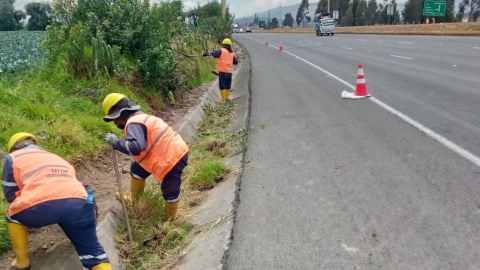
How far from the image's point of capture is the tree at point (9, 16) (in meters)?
15.5

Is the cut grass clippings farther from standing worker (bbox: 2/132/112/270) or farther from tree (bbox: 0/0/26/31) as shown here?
tree (bbox: 0/0/26/31)

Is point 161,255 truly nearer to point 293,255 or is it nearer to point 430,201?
point 293,255

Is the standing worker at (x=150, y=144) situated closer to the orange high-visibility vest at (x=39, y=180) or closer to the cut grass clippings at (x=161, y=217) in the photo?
the cut grass clippings at (x=161, y=217)

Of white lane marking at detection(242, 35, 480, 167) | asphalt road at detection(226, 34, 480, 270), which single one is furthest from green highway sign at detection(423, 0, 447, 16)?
white lane marking at detection(242, 35, 480, 167)

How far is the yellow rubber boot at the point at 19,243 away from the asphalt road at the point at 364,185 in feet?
5.16

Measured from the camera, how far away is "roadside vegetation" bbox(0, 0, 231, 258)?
19.7 feet

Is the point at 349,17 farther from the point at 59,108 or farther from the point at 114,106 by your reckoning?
the point at 114,106

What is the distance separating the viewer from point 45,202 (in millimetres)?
3176

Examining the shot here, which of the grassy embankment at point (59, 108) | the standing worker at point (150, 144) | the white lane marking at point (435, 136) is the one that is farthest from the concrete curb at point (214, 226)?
the white lane marking at point (435, 136)

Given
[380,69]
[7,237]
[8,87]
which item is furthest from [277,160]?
[380,69]

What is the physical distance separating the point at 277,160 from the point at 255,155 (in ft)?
1.53

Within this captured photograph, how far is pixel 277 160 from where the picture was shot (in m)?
5.89

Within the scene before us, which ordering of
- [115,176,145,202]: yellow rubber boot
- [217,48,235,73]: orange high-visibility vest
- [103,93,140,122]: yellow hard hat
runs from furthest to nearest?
[217,48,235,73]: orange high-visibility vest, [115,176,145,202]: yellow rubber boot, [103,93,140,122]: yellow hard hat

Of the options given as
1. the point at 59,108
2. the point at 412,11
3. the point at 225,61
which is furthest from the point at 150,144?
the point at 412,11
